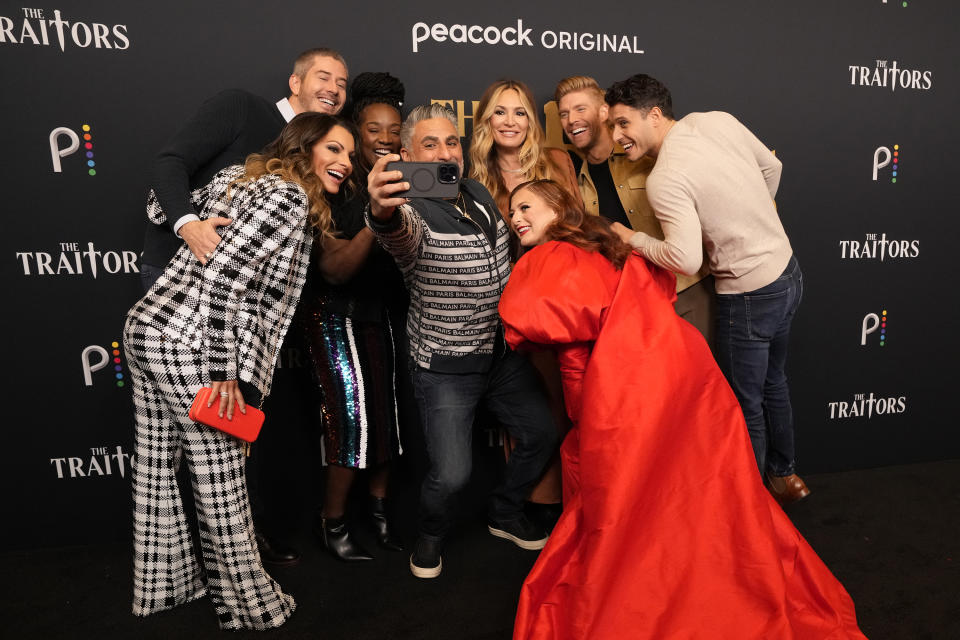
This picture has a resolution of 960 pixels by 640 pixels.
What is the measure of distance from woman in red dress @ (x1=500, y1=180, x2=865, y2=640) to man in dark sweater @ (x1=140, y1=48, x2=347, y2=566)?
3.04 ft

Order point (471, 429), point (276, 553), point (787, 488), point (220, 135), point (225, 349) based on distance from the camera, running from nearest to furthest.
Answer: point (225, 349) → point (220, 135) → point (471, 429) → point (276, 553) → point (787, 488)

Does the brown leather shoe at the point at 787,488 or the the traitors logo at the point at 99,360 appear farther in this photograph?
the brown leather shoe at the point at 787,488

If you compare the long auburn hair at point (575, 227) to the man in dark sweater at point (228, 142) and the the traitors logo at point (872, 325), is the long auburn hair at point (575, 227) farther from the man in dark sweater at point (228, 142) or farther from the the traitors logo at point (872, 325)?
the the traitors logo at point (872, 325)

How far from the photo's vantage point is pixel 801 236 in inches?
105

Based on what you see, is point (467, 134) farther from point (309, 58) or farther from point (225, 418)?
point (225, 418)

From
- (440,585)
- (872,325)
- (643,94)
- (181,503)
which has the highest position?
(643,94)

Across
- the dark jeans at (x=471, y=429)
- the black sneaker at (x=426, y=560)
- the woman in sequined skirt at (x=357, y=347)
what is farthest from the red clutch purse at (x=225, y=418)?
the black sneaker at (x=426, y=560)

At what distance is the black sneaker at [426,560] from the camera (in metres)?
2.04

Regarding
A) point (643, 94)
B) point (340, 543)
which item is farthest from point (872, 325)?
point (340, 543)

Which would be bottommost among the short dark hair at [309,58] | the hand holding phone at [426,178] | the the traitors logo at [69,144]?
the hand holding phone at [426,178]

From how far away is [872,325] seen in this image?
9.12 feet

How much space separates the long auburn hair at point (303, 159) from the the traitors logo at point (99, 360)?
100 cm

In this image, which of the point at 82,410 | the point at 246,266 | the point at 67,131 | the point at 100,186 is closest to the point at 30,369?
the point at 82,410

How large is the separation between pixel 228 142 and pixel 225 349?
759 millimetres
